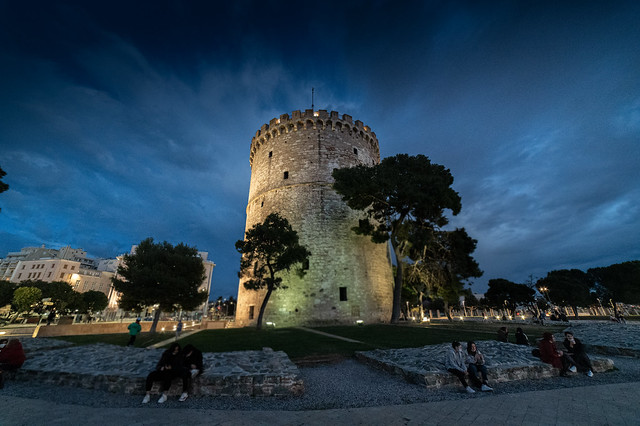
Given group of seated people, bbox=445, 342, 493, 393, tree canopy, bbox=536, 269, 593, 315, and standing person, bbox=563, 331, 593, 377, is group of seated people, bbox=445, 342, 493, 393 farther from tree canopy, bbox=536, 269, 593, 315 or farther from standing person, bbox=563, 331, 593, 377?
tree canopy, bbox=536, 269, 593, 315

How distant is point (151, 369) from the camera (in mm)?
6414

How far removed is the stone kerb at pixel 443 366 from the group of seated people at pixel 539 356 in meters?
0.23

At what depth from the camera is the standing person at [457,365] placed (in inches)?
238

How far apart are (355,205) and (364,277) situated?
6449mm

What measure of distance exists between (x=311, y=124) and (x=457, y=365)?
24.7 metres

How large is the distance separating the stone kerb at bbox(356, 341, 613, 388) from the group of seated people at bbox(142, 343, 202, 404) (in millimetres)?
5104

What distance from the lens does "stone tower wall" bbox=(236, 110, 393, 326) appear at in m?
21.7

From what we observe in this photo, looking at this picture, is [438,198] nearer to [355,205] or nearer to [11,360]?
[355,205]

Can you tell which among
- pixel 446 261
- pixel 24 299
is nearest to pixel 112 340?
pixel 446 261

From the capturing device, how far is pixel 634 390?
534 centimetres

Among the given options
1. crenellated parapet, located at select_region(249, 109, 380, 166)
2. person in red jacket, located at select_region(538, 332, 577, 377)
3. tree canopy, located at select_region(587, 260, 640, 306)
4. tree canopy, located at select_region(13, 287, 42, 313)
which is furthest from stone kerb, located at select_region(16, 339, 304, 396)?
tree canopy, located at select_region(587, 260, 640, 306)

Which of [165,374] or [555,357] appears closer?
[165,374]

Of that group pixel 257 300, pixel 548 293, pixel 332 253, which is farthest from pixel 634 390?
pixel 548 293

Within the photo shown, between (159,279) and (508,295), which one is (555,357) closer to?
(159,279)
